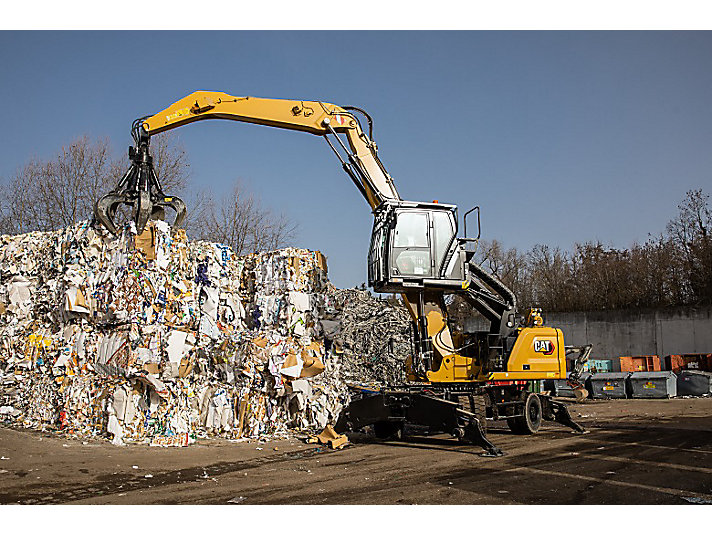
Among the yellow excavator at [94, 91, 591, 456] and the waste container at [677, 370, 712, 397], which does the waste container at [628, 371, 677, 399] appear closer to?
the waste container at [677, 370, 712, 397]

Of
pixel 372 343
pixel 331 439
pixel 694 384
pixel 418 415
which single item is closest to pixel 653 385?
pixel 694 384

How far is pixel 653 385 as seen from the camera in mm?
20672

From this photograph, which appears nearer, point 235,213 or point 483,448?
Result: point 483,448

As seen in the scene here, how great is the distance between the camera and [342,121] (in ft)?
38.8

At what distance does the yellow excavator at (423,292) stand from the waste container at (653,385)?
10.3 metres

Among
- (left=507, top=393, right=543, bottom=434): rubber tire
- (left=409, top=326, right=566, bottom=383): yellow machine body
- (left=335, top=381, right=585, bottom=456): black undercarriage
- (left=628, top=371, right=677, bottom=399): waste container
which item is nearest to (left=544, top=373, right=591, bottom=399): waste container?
(left=628, top=371, right=677, bottom=399): waste container

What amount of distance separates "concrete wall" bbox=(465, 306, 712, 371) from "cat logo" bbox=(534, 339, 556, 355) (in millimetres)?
16991

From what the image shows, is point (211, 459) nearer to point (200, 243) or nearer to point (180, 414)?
point (180, 414)

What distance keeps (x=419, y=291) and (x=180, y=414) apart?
4.41 meters

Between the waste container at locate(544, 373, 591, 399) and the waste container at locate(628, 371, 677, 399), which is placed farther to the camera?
the waste container at locate(544, 373, 591, 399)

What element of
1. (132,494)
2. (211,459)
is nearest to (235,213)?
(211,459)

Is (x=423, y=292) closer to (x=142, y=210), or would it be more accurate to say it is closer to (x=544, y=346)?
(x=544, y=346)

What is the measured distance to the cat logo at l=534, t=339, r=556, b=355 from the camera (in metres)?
11.2

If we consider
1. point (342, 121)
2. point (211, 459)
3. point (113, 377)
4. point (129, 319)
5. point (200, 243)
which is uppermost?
point (342, 121)
